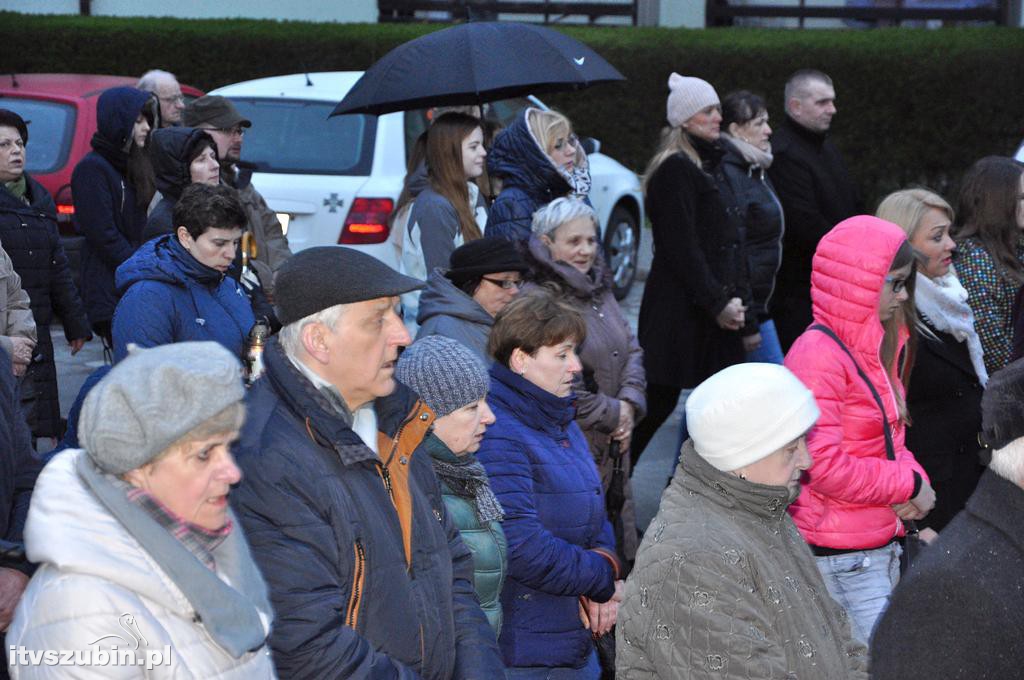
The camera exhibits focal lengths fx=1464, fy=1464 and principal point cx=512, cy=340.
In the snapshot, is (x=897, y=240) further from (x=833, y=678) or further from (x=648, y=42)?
(x=648, y=42)

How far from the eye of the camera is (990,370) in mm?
6660

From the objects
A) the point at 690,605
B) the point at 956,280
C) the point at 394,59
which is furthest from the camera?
the point at 394,59

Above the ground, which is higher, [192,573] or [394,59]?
[394,59]

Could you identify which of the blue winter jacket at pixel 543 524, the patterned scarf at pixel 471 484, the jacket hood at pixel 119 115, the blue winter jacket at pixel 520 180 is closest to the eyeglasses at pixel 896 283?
the blue winter jacket at pixel 543 524

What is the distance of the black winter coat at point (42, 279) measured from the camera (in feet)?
A: 23.0

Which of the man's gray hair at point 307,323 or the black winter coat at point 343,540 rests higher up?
the man's gray hair at point 307,323

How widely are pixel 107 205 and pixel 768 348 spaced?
354 cm

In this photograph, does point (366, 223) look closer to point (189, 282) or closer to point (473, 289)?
point (473, 289)

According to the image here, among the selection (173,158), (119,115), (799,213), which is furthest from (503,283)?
(799,213)

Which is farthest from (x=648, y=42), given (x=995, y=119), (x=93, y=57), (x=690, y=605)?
(x=690, y=605)

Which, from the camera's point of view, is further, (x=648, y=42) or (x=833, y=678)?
(x=648, y=42)

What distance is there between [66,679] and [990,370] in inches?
197

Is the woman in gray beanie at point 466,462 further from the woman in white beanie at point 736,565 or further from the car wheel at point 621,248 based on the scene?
the car wheel at point 621,248

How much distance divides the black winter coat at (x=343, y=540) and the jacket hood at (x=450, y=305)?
195cm
